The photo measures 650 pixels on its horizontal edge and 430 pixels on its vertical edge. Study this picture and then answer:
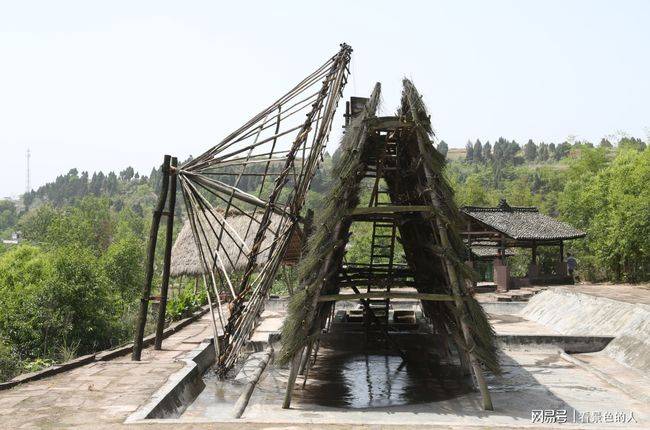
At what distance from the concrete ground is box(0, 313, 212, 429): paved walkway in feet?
0.04

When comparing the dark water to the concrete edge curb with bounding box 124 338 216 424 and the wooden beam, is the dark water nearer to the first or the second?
the concrete edge curb with bounding box 124 338 216 424

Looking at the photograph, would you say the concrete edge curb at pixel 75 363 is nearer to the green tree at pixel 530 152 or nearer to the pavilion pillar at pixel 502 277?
the pavilion pillar at pixel 502 277

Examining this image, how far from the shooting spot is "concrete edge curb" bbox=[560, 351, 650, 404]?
11.2 meters

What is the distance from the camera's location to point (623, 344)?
15617mm

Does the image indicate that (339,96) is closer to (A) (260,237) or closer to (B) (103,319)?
(A) (260,237)

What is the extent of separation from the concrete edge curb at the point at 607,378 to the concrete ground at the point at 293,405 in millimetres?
81

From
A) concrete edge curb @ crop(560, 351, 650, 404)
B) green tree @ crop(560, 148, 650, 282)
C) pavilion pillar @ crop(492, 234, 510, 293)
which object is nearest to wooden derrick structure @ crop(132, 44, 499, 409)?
concrete edge curb @ crop(560, 351, 650, 404)

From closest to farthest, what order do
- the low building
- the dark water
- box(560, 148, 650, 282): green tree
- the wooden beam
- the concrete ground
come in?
the concrete ground, the wooden beam, the dark water, the low building, box(560, 148, 650, 282): green tree

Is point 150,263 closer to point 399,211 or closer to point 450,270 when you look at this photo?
point 399,211

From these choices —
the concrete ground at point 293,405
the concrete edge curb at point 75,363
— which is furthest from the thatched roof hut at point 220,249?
the concrete ground at point 293,405

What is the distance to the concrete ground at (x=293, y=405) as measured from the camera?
8.63 meters

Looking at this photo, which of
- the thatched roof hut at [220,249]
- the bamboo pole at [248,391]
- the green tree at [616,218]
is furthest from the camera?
the green tree at [616,218]

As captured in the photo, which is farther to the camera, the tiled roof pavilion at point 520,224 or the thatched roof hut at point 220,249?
the tiled roof pavilion at point 520,224

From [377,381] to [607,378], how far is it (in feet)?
13.7
